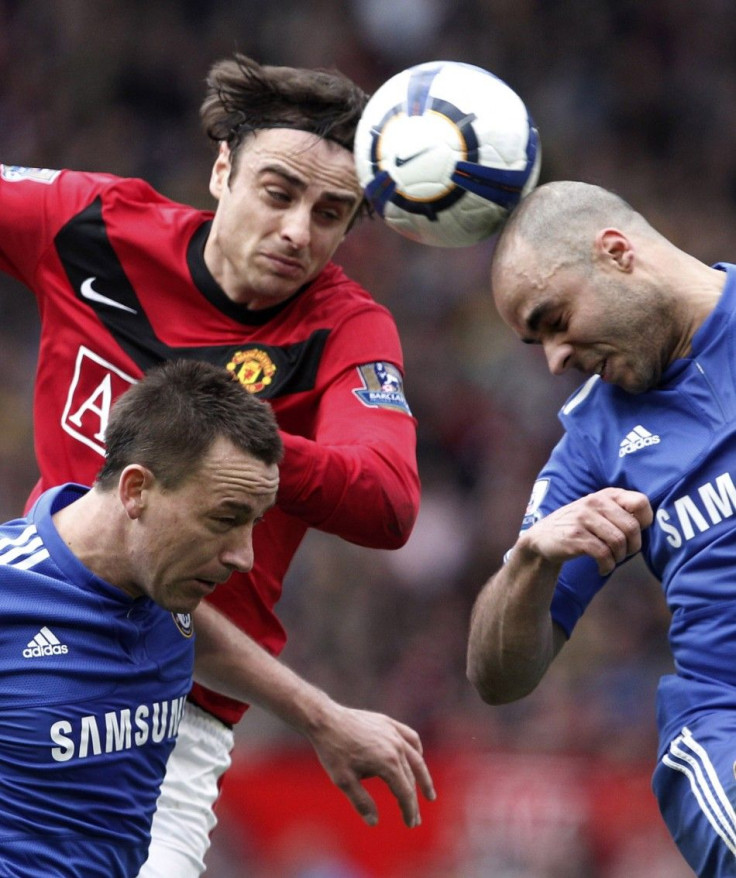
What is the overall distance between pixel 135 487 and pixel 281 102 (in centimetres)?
180

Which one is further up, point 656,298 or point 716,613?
point 656,298

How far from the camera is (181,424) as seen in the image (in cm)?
365

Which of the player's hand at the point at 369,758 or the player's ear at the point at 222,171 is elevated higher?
the player's ear at the point at 222,171

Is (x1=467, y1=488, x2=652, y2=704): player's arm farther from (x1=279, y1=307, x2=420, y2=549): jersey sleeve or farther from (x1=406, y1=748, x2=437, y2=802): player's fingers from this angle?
(x1=279, y1=307, x2=420, y2=549): jersey sleeve

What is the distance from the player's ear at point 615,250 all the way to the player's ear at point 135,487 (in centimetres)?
133

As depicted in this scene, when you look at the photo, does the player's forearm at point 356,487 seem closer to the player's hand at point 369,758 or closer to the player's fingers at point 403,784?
the player's hand at point 369,758

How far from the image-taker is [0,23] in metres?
13.9

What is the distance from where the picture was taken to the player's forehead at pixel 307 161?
4.75 metres

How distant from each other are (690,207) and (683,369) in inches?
355

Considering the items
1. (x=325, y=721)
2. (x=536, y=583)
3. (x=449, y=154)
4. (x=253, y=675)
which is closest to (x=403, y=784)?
(x=325, y=721)

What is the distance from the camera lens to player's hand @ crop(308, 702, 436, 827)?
4176 mm

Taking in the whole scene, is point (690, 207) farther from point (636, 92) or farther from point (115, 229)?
point (115, 229)

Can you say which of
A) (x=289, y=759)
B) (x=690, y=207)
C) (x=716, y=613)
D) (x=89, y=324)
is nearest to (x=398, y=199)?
(x=89, y=324)

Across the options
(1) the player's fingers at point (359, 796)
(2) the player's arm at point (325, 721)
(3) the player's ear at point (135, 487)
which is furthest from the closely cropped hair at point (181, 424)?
(1) the player's fingers at point (359, 796)
